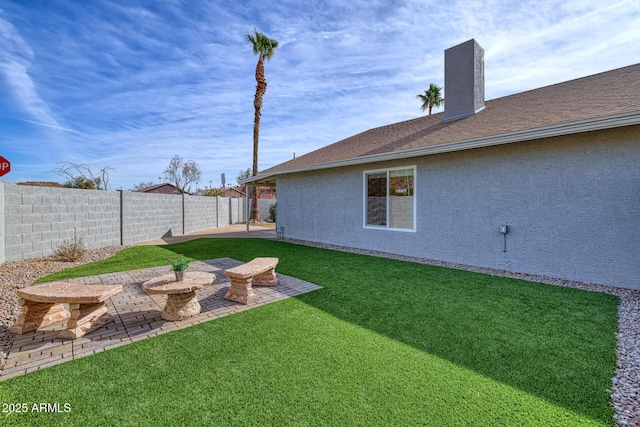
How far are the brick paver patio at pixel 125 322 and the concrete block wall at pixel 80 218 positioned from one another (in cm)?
332

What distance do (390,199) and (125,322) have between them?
278 inches

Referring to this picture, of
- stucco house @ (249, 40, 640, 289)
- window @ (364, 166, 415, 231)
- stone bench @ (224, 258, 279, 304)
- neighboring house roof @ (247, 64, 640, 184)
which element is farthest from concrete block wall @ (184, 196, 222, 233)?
stone bench @ (224, 258, 279, 304)

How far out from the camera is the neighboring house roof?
206 inches

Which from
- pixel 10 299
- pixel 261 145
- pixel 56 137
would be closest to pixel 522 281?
pixel 10 299

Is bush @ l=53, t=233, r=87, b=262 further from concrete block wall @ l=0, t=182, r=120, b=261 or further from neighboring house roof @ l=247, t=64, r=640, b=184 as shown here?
neighboring house roof @ l=247, t=64, r=640, b=184

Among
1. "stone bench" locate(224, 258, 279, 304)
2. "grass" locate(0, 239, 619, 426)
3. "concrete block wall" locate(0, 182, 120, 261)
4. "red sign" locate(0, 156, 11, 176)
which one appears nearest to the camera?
"grass" locate(0, 239, 619, 426)

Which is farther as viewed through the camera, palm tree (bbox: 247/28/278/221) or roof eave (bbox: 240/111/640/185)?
palm tree (bbox: 247/28/278/221)

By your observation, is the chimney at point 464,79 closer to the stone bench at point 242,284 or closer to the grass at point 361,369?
the grass at point 361,369

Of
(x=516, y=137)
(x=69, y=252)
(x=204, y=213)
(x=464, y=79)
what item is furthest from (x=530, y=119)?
(x=204, y=213)

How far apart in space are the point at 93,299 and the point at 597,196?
8330 mm

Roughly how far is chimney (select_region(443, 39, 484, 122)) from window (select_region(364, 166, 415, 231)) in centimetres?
316

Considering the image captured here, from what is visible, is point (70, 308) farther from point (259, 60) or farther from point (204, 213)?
point (259, 60)

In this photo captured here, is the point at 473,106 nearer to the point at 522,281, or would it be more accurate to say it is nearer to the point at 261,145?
the point at 522,281

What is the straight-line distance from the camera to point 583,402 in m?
2.32
